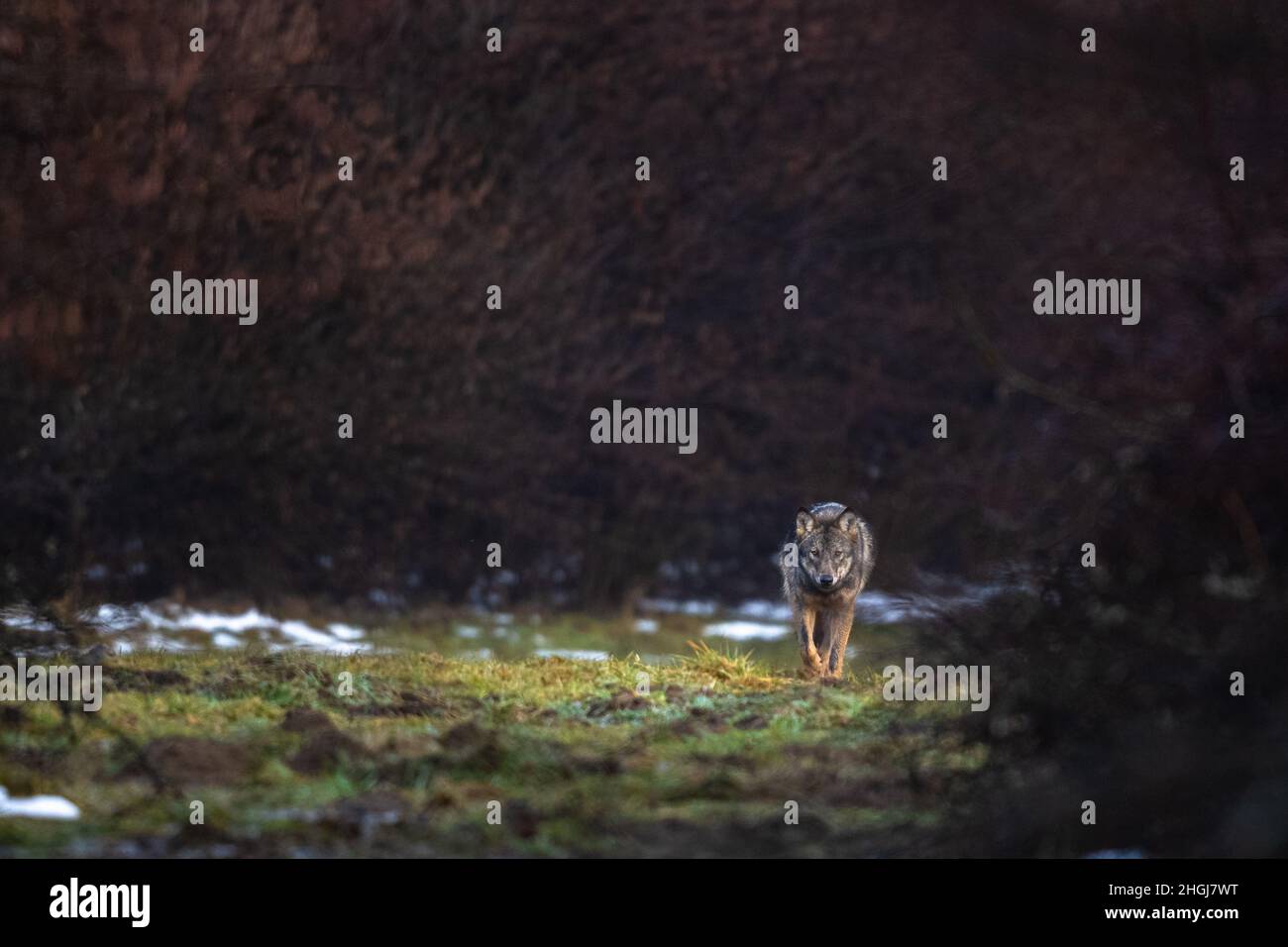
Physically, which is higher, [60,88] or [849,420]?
[60,88]

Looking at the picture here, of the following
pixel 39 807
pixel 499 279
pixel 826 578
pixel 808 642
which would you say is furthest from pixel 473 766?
pixel 499 279

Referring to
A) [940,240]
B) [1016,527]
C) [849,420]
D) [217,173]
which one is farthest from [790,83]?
[1016,527]

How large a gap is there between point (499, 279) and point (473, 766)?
302 inches

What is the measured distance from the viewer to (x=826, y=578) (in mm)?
9430

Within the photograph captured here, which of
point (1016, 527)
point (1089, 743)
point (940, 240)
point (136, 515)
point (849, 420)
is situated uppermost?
point (940, 240)

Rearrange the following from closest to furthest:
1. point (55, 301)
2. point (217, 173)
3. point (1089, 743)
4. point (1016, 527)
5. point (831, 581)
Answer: point (1089, 743) < point (1016, 527) < point (831, 581) < point (55, 301) < point (217, 173)

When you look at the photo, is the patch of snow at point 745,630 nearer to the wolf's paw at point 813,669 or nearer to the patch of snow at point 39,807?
the wolf's paw at point 813,669

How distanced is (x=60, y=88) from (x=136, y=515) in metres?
3.12

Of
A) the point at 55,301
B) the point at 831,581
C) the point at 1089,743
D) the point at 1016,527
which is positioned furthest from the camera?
the point at 55,301

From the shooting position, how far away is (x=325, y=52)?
13617 millimetres

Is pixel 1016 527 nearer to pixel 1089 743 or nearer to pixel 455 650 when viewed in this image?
pixel 1089 743

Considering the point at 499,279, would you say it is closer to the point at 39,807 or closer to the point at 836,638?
the point at 836,638

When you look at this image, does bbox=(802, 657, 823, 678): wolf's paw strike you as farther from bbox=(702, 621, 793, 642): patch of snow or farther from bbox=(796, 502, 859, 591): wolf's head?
bbox=(702, 621, 793, 642): patch of snow

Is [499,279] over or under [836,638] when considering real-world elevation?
over
